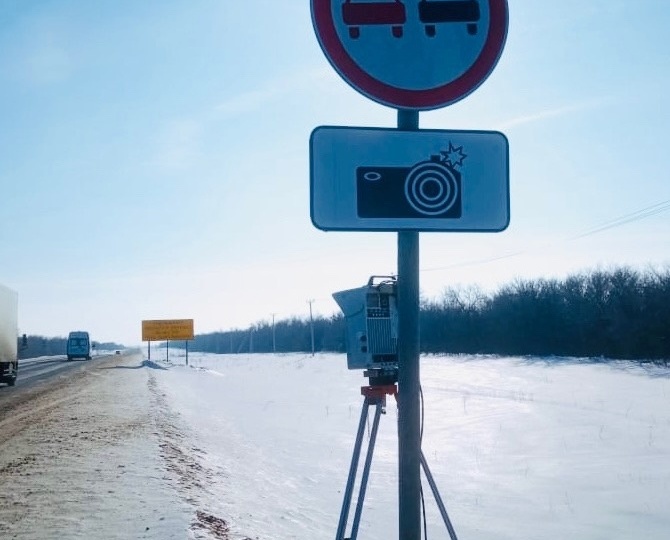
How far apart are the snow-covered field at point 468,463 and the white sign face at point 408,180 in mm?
4612

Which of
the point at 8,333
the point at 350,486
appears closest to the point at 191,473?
the point at 350,486

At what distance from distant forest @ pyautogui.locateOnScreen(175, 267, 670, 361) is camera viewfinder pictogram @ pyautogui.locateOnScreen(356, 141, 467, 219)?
3889 cm

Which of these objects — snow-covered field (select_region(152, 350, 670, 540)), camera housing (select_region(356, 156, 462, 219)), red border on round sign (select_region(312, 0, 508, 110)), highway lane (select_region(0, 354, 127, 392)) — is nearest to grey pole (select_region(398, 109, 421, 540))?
camera housing (select_region(356, 156, 462, 219))

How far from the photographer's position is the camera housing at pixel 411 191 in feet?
A: 7.75

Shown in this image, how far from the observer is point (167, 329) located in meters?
59.4

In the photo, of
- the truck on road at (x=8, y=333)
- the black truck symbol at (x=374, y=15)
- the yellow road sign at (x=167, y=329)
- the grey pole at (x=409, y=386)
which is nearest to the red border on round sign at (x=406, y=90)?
the black truck symbol at (x=374, y=15)

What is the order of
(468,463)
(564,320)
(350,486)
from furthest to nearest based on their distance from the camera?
1. (564,320)
2. (468,463)
3. (350,486)

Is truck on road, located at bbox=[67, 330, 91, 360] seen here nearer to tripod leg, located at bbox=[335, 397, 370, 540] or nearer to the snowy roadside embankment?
the snowy roadside embankment

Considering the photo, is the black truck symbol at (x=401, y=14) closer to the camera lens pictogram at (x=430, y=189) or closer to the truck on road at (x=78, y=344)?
the camera lens pictogram at (x=430, y=189)

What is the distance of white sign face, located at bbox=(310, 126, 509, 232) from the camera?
2346 millimetres

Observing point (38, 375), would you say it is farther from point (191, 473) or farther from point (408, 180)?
point (408, 180)

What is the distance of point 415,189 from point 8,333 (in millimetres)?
31402

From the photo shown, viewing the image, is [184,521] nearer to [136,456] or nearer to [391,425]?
[136,456]

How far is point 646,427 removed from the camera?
15.2 metres
